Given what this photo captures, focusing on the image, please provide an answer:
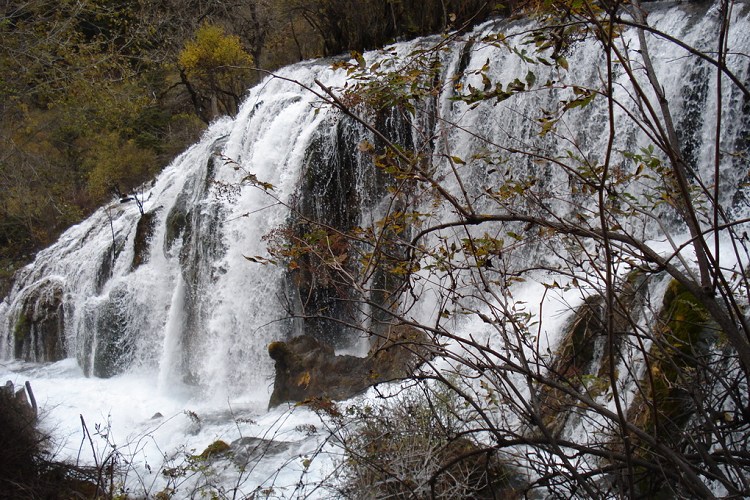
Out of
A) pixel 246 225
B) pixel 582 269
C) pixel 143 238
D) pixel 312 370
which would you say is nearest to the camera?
pixel 582 269

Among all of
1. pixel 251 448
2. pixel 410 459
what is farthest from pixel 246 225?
pixel 410 459

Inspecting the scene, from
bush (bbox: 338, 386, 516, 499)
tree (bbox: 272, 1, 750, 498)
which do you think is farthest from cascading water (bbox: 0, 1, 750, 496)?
bush (bbox: 338, 386, 516, 499)

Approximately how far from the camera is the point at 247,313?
33.8 ft

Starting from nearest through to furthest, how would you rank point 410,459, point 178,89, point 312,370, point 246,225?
1. point 410,459
2. point 312,370
3. point 246,225
4. point 178,89

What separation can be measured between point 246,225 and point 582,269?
28.6 feet

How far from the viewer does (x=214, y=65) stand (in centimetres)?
1705

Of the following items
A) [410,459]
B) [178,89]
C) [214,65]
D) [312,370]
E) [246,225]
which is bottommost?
[312,370]

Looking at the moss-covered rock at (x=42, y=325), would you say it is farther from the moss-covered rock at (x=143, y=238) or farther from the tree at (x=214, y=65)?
the tree at (x=214, y=65)

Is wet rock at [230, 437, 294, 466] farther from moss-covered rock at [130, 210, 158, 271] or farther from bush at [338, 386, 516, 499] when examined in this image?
moss-covered rock at [130, 210, 158, 271]

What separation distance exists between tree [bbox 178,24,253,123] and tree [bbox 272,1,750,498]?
30.6ft

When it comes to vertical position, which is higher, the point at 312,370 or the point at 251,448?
the point at 312,370

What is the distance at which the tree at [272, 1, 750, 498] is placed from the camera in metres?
1.65

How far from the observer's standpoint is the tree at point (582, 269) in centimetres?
165

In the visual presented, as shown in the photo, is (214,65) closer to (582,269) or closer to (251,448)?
(251,448)
